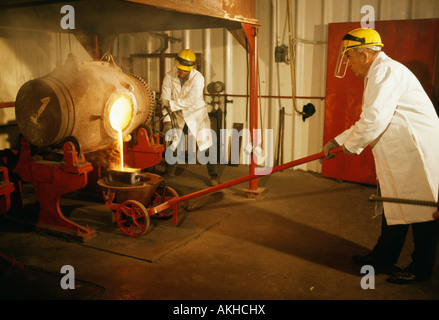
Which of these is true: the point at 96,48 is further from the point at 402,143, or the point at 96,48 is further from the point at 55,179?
the point at 402,143

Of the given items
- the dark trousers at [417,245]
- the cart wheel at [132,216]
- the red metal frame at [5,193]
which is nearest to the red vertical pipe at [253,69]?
the cart wheel at [132,216]

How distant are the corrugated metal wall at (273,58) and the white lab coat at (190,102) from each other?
1.06m

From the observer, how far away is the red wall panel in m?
5.83

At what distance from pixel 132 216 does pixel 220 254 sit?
3.45 ft

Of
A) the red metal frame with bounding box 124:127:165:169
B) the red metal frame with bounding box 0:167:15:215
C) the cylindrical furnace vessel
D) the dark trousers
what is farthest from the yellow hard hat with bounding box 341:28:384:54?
the red metal frame with bounding box 0:167:15:215

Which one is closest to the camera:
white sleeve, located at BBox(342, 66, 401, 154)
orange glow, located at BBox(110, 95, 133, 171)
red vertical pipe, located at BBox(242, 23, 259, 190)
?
white sleeve, located at BBox(342, 66, 401, 154)

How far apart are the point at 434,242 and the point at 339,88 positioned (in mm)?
3594

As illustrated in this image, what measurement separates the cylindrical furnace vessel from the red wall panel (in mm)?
3230

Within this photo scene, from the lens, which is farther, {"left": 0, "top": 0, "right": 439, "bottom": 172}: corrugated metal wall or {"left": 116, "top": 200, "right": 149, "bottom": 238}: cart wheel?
{"left": 0, "top": 0, "right": 439, "bottom": 172}: corrugated metal wall

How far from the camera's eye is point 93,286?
11.7 ft

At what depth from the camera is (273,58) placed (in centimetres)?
752

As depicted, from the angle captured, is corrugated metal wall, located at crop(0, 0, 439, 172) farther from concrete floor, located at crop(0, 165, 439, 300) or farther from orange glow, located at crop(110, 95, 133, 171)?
orange glow, located at crop(110, 95, 133, 171)

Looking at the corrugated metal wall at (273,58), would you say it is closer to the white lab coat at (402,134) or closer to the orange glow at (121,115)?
the orange glow at (121,115)

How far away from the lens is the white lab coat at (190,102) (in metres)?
6.52
